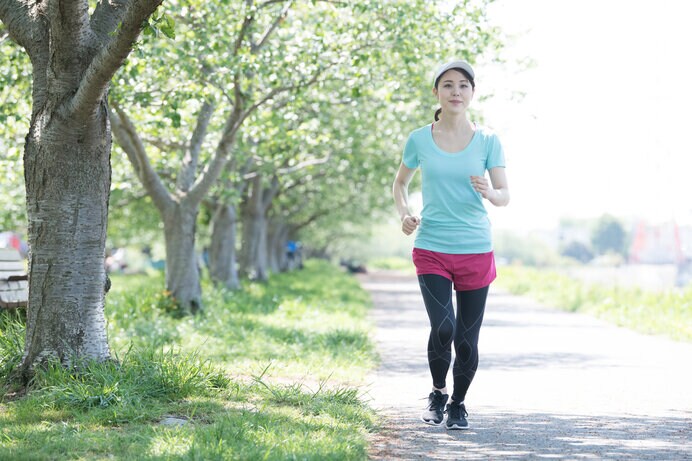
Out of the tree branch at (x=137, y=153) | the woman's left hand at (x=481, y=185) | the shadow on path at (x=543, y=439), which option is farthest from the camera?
the tree branch at (x=137, y=153)

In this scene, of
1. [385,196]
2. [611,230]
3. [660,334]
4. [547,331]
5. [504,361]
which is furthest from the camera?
[385,196]

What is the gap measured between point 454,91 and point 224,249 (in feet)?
53.1

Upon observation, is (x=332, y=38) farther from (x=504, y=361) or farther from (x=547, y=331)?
(x=547, y=331)

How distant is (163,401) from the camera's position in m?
5.97

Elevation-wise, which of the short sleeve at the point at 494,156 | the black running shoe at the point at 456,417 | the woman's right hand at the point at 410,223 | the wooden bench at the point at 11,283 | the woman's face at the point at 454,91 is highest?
the woman's face at the point at 454,91

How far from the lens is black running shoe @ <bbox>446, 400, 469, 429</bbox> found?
575 cm

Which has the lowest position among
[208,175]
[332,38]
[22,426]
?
[22,426]

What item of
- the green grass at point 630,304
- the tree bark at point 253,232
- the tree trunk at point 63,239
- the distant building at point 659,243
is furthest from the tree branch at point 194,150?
the tree bark at point 253,232

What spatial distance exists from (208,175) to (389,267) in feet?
227

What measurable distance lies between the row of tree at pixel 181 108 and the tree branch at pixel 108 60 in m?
0.01

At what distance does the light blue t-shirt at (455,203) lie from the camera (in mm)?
5516

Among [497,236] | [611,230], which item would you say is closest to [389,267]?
[497,236]

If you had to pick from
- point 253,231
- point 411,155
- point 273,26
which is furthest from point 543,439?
point 253,231

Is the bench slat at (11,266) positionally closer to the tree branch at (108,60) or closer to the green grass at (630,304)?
the tree branch at (108,60)
